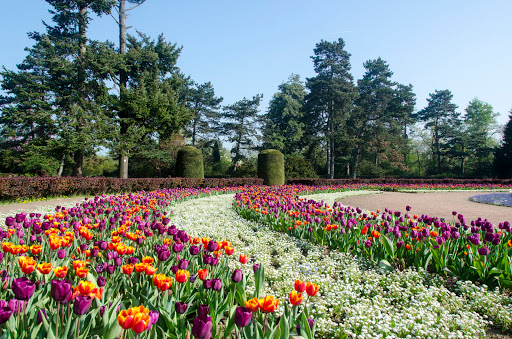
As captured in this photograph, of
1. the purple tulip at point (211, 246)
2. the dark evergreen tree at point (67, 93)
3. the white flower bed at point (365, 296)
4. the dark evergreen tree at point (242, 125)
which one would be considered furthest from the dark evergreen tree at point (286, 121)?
the purple tulip at point (211, 246)

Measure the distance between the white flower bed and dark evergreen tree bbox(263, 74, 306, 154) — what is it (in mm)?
33214

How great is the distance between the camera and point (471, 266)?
311 centimetres

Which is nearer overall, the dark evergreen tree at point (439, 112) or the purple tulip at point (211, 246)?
the purple tulip at point (211, 246)

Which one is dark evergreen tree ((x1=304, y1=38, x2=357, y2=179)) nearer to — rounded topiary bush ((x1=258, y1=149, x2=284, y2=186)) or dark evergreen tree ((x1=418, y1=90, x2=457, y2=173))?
rounded topiary bush ((x1=258, y1=149, x2=284, y2=186))

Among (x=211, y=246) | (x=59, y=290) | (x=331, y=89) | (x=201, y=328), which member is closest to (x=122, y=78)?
(x=331, y=89)

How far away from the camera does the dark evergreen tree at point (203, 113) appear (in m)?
38.7

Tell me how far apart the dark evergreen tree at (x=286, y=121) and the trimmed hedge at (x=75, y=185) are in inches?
830

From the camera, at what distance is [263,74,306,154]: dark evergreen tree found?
38.4 metres

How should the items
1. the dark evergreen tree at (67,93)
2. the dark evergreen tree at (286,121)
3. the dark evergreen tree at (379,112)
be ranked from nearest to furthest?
the dark evergreen tree at (67,93) < the dark evergreen tree at (379,112) < the dark evergreen tree at (286,121)

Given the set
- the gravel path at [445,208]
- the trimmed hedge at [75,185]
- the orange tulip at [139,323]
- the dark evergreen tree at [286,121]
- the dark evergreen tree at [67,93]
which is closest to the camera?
the orange tulip at [139,323]

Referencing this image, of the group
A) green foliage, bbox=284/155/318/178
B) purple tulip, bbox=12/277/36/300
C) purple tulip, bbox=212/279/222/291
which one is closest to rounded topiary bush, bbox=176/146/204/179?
green foliage, bbox=284/155/318/178

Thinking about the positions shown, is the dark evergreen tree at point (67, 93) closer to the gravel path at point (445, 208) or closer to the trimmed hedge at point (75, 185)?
the trimmed hedge at point (75, 185)

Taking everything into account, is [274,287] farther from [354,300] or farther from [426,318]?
[426,318]

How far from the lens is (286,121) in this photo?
41.7m
